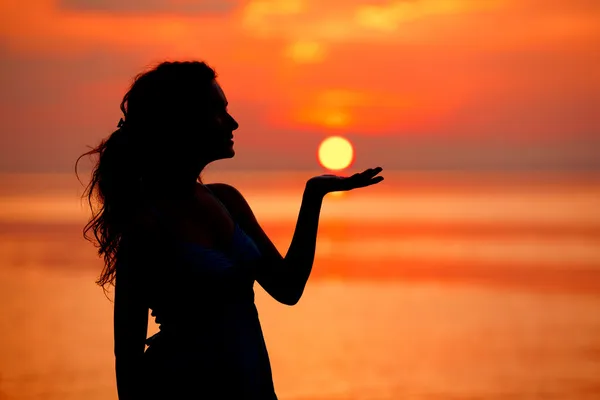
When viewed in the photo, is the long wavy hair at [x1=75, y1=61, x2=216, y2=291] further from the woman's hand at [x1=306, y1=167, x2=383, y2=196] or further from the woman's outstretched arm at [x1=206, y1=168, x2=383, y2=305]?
the woman's hand at [x1=306, y1=167, x2=383, y2=196]

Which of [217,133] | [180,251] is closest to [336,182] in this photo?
[217,133]

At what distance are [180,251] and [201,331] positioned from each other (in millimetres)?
198

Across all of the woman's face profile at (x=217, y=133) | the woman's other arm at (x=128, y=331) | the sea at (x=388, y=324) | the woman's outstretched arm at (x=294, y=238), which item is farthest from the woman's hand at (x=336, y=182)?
the sea at (x=388, y=324)

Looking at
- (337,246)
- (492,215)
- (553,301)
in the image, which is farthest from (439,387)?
(492,215)

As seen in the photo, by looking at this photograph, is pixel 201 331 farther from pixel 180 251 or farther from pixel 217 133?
pixel 217 133

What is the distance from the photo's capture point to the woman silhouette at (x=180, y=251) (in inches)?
104

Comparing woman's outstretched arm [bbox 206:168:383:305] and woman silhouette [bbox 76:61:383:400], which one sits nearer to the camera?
woman silhouette [bbox 76:61:383:400]

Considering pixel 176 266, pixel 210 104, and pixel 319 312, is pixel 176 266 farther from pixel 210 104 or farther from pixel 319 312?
pixel 319 312

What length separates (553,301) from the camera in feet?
41.8

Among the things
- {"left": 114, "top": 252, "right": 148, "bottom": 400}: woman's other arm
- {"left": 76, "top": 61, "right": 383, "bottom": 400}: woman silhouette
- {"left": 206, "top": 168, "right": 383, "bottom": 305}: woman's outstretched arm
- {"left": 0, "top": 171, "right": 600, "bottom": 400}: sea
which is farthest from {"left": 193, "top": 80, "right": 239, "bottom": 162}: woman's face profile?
{"left": 0, "top": 171, "right": 600, "bottom": 400}: sea

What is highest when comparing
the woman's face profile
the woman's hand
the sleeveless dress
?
the woman's face profile

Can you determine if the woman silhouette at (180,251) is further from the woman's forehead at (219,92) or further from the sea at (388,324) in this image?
the sea at (388,324)

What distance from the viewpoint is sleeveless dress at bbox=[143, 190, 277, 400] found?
2.68 metres

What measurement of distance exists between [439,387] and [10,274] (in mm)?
8905
